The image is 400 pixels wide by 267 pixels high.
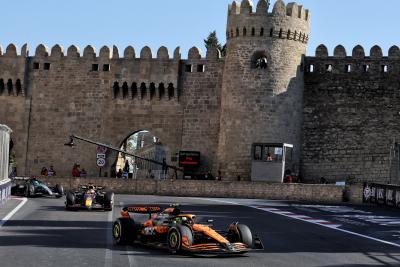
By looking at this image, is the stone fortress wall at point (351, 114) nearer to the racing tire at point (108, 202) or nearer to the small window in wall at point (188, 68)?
the small window in wall at point (188, 68)

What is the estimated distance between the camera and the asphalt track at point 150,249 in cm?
1493

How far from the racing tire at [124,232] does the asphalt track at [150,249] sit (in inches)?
7.7

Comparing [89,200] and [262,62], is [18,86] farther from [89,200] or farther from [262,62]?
[89,200]

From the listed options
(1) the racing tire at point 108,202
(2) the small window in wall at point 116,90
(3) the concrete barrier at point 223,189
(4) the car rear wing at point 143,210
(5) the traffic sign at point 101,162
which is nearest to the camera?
(4) the car rear wing at point 143,210

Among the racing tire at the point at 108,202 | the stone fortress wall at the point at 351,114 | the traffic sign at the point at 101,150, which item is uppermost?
the stone fortress wall at the point at 351,114

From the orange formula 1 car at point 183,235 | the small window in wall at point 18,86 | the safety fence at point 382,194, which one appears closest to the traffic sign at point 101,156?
the small window in wall at point 18,86

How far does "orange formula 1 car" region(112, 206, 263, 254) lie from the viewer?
615 inches

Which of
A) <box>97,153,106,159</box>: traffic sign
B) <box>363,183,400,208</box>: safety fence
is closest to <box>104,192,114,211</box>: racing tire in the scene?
<box>363,183,400,208</box>: safety fence

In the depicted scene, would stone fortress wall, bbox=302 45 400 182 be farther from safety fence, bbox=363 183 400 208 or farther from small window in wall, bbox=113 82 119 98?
small window in wall, bbox=113 82 119 98

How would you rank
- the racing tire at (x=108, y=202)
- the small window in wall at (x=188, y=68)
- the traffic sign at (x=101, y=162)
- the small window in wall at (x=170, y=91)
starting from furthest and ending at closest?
the small window in wall at (x=170, y=91) → the small window in wall at (x=188, y=68) → the traffic sign at (x=101, y=162) → the racing tire at (x=108, y=202)

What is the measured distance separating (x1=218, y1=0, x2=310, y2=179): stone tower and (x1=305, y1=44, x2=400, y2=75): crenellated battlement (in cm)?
128

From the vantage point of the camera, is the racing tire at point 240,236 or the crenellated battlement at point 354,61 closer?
the racing tire at point 240,236

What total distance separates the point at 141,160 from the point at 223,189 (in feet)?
252

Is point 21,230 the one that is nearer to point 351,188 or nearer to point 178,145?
point 351,188
